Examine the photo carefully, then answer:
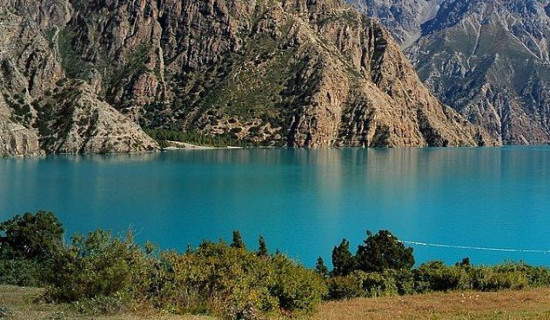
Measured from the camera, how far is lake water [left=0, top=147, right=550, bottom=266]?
6762 cm

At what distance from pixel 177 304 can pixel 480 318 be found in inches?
436

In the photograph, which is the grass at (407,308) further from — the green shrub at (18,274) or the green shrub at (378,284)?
the green shrub at (18,274)

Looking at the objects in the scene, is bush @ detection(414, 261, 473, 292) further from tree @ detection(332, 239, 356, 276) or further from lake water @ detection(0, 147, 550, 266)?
lake water @ detection(0, 147, 550, 266)

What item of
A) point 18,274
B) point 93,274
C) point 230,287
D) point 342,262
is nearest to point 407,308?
point 230,287

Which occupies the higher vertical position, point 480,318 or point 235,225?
point 480,318

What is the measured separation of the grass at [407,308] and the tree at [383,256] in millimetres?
13758

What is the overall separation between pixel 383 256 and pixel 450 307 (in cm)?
1935

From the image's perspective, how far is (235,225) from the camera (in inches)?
2931

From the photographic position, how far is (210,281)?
77.8ft

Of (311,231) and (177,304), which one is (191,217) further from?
(177,304)

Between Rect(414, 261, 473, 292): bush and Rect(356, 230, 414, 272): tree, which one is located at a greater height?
Rect(414, 261, 473, 292): bush

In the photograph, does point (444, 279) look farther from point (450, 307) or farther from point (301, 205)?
point (301, 205)

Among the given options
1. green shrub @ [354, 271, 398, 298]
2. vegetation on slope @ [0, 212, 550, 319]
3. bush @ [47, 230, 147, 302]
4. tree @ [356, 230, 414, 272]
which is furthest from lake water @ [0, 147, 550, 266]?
bush @ [47, 230, 147, 302]

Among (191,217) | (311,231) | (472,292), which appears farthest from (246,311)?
(191,217)
